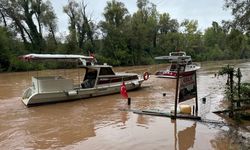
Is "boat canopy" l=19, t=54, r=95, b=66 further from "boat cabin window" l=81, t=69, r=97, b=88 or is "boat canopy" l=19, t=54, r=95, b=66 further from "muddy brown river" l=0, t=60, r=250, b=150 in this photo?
"muddy brown river" l=0, t=60, r=250, b=150

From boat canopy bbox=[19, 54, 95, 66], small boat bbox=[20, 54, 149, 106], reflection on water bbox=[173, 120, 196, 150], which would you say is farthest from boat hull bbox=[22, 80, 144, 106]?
reflection on water bbox=[173, 120, 196, 150]

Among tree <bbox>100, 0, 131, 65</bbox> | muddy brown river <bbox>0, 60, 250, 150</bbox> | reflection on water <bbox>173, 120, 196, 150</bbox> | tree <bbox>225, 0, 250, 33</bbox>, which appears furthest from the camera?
tree <bbox>100, 0, 131, 65</bbox>

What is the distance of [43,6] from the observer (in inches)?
2175

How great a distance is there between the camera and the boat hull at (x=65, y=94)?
643 inches

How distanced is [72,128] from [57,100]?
18.2 feet

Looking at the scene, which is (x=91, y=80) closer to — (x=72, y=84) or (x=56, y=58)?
(x=72, y=84)

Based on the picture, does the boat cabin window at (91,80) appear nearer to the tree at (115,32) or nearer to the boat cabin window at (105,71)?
the boat cabin window at (105,71)

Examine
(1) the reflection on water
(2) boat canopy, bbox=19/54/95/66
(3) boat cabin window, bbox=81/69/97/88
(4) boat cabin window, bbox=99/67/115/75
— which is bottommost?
(1) the reflection on water

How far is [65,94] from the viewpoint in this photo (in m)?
17.2

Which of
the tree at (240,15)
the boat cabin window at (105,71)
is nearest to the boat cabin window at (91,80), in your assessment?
the boat cabin window at (105,71)

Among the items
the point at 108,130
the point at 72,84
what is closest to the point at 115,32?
the point at 72,84

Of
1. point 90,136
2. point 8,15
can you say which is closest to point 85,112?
point 90,136

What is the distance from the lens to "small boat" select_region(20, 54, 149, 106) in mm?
16406

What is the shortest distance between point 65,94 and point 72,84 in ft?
2.32
